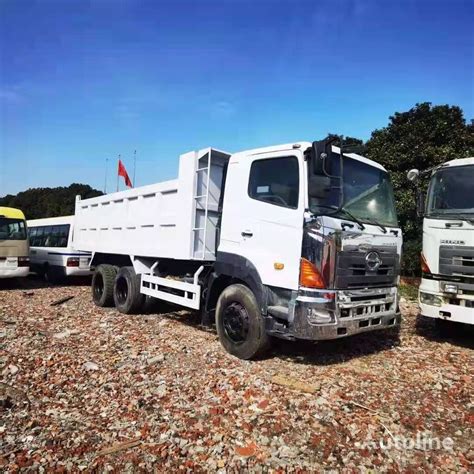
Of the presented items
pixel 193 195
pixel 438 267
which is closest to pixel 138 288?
pixel 193 195

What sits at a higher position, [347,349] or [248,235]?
[248,235]

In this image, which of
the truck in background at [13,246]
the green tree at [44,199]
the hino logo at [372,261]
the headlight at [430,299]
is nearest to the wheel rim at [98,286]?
the truck in background at [13,246]

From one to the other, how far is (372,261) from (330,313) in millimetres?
929

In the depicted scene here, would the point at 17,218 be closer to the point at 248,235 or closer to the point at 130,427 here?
the point at 248,235

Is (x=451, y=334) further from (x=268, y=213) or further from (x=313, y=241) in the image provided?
(x=268, y=213)

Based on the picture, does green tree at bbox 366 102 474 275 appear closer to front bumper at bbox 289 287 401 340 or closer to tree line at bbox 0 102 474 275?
tree line at bbox 0 102 474 275

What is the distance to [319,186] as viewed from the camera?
15.1 feet

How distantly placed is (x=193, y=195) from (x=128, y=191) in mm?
2536

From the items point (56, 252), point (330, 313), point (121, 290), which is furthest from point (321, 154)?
point (56, 252)

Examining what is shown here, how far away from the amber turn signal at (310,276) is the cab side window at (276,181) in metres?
0.69

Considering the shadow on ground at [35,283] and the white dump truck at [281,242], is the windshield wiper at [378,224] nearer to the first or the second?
the white dump truck at [281,242]

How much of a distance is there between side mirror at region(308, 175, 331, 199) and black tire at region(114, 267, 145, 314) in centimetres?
438

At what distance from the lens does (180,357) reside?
213 inches

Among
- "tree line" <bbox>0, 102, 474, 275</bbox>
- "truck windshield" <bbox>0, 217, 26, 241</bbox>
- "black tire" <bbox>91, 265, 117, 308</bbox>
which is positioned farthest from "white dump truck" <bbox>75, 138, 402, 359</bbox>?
"tree line" <bbox>0, 102, 474, 275</bbox>
